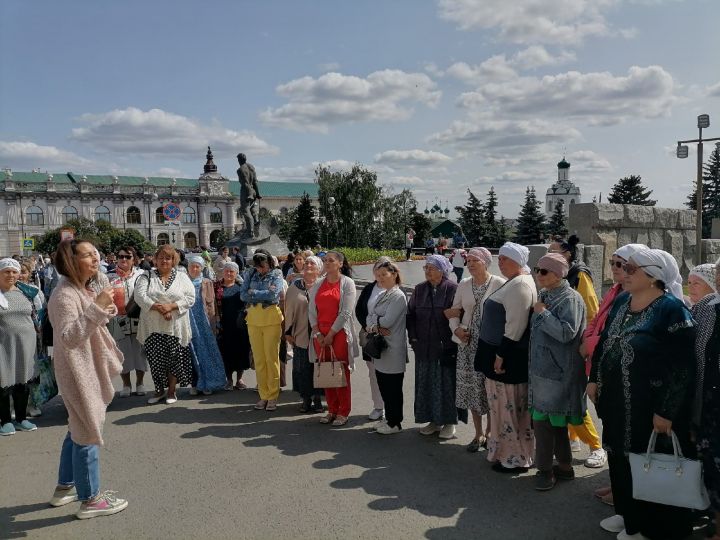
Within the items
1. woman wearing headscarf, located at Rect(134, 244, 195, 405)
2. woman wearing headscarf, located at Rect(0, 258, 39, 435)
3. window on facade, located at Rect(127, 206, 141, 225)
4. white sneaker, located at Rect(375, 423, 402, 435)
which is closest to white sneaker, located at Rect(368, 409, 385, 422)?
white sneaker, located at Rect(375, 423, 402, 435)

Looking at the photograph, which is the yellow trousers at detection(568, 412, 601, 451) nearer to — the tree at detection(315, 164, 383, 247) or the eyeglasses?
the eyeglasses

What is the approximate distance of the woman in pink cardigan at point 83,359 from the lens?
10.8 ft

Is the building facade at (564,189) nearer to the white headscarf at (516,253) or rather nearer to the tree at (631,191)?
the tree at (631,191)

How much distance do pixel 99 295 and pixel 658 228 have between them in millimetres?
9333

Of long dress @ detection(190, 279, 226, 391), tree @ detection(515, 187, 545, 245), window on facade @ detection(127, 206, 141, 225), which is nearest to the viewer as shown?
long dress @ detection(190, 279, 226, 391)

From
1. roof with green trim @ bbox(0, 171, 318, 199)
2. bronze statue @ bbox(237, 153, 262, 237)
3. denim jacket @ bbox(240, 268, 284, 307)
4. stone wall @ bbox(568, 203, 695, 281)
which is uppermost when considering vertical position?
roof with green trim @ bbox(0, 171, 318, 199)

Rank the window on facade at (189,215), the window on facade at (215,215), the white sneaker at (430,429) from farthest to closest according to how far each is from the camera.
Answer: the window on facade at (215,215) < the window on facade at (189,215) < the white sneaker at (430,429)

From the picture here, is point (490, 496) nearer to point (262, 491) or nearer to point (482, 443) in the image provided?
point (482, 443)

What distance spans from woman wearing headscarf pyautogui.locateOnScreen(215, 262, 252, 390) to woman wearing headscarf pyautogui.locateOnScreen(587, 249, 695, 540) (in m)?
4.54

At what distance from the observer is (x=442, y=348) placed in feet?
15.5

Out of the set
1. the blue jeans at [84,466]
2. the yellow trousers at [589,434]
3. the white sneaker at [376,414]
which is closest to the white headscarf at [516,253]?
the yellow trousers at [589,434]

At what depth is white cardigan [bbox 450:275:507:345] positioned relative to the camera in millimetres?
4438

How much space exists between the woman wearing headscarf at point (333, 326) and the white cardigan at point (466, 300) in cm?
117

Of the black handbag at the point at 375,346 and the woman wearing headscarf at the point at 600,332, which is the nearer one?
the woman wearing headscarf at the point at 600,332
